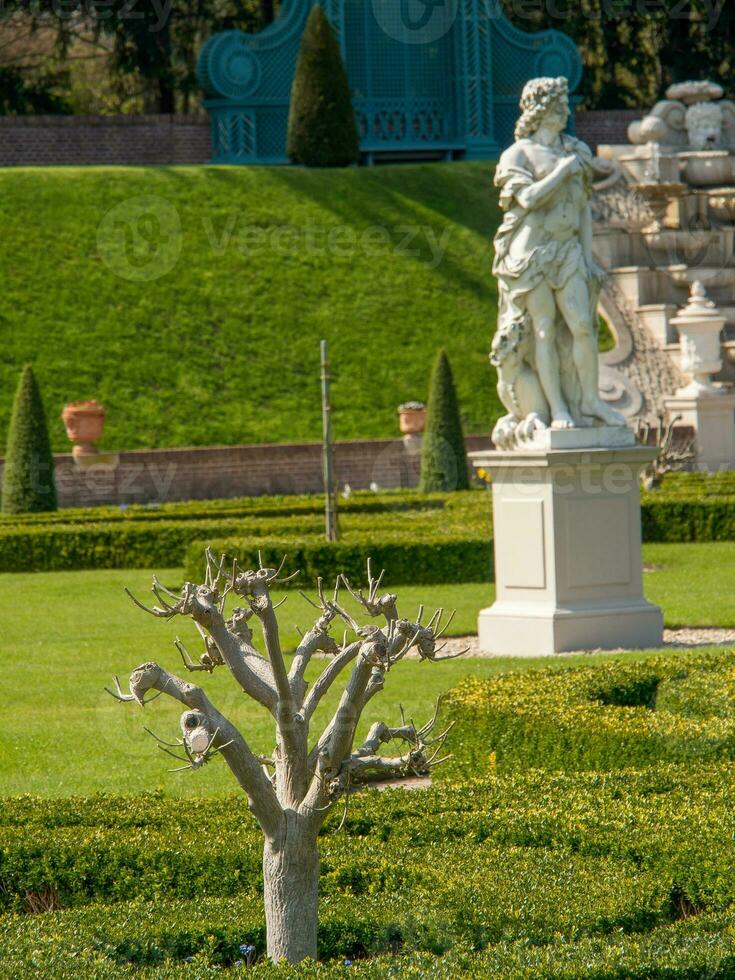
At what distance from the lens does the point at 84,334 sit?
25453 millimetres

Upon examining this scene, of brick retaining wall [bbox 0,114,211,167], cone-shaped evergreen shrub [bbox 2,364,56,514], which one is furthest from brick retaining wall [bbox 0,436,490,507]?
brick retaining wall [bbox 0,114,211,167]

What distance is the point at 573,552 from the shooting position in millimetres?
10633

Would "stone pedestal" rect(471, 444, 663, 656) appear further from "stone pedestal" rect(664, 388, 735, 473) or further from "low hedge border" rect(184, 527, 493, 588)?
"stone pedestal" rect(664, 388, 735, 473)

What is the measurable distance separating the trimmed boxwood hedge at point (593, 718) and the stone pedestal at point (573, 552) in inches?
94.9

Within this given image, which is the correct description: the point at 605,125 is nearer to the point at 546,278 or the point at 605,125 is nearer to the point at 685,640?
the point at 546,278

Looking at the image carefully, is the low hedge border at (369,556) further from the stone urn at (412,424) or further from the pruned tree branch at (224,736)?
the stone urn at (412,424)

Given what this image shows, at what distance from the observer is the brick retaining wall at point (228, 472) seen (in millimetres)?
22000

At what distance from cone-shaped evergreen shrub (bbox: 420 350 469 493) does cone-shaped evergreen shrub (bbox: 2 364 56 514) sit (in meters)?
4.94

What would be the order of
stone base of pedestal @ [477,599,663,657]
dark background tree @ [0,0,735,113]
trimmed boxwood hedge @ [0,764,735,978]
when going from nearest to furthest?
trimmed boxwood hedge @ [0,764,735,978]
stone base of pedestal @ [477,599,663,657]
dark background tree @ [0,0,735,113]

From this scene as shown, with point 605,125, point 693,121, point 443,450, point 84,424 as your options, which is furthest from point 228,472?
point 605,125

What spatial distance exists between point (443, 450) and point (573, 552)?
10524mm

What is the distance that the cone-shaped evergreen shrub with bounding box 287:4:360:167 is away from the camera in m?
30.3

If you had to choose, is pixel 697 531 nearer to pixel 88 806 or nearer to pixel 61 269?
pixel 88 806

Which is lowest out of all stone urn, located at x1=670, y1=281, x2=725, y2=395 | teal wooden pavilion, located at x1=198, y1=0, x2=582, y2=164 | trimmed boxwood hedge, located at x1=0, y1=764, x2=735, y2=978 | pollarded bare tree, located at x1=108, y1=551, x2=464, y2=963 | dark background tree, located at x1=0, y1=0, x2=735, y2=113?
trimmed boxwood hedge, located at x1=0, y1=764, x2=735, y2=978
